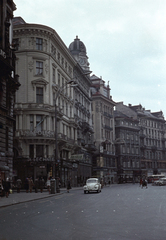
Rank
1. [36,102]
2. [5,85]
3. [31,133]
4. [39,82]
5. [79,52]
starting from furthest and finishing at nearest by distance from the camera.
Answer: [79,52] < [39,82] < [36,102] < [31,133] < [5,85]

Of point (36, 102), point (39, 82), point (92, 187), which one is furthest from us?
point (39, 82)

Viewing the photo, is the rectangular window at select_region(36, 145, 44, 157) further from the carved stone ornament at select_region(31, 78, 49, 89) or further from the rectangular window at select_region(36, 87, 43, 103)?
the carved stone ornament at select_region(31, 78, 49, 89)

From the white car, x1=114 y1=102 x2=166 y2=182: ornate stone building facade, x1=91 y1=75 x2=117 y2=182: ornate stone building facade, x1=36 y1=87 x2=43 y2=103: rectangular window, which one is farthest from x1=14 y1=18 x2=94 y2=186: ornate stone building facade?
x1=114 y1=102 x2=166 y2=182: ornate stone building facade

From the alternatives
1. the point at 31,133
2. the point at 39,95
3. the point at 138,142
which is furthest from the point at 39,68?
the point at 138,142

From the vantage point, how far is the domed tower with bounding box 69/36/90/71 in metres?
78.3

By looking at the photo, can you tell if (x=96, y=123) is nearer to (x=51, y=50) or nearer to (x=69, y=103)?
(x=69, y=103)

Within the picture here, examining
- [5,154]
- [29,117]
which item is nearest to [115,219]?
[5,154]

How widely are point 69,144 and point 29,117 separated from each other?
10.4 meters

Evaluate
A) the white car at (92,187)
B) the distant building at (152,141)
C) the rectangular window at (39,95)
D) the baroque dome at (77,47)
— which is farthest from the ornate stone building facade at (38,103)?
the distant building at (152,141)

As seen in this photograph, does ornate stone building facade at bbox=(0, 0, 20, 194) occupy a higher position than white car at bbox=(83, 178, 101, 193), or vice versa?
ornate stone building facade at bbox=(0, 0, 20, 194)

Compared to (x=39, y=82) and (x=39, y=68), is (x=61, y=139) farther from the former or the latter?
(x=39, y=68)

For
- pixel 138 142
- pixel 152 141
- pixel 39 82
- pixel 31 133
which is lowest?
pixel 31 133

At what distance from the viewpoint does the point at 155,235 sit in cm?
870

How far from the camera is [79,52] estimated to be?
78.9m
